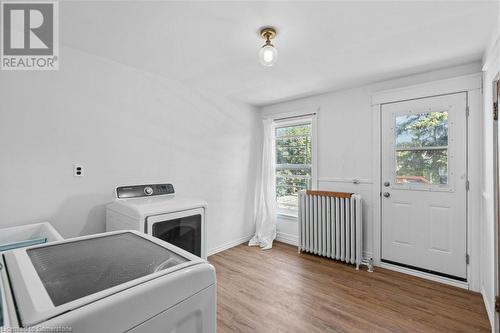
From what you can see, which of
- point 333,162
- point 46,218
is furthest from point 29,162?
point 333,162

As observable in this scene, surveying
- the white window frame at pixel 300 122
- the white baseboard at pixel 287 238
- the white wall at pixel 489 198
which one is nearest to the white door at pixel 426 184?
the white wall at pixel 489 198

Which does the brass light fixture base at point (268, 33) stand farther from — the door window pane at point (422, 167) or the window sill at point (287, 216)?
the window sill at point (287, 216)

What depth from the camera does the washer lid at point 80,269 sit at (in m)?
0.55

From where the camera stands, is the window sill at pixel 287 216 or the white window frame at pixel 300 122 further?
the window sill at pixel 287 216

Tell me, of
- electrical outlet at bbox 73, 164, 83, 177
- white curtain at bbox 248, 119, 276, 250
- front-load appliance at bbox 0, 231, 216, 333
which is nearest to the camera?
front-load appliance at bbox 0, 231, 216, 333

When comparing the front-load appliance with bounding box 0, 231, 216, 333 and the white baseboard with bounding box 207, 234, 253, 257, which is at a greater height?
the front-load appliance with bounding box 0, 231, 216, 333

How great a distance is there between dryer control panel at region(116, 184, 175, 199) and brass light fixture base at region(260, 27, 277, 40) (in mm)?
1783

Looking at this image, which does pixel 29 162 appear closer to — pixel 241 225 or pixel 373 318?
pixel 241 225

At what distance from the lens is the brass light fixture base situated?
177 cm

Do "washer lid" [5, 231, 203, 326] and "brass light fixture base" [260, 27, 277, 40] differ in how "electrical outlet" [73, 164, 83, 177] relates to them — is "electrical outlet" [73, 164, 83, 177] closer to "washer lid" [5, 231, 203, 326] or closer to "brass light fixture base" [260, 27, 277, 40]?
"washer lid" [5, 231, 203, 326]

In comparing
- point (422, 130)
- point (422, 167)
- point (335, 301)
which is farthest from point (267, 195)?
point (422, 130)

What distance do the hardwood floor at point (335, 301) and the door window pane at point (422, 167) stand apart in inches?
43.2

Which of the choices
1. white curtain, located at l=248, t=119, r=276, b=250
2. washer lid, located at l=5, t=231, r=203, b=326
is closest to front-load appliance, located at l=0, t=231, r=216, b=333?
washer lid, located at l=5, t=231, r=203, b=326

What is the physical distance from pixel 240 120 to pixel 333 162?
1.56 metres
